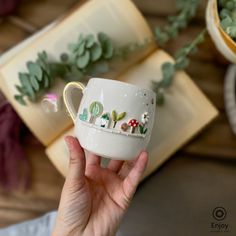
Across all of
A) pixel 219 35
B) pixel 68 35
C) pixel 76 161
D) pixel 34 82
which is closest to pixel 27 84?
pixel 34 82

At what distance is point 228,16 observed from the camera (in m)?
0.66

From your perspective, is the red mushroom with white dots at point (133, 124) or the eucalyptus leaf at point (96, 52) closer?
the red mushroom with white dots at point (133, 124)

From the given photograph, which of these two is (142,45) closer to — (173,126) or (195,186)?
(173,126)

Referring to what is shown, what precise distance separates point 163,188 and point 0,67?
395 millimetres

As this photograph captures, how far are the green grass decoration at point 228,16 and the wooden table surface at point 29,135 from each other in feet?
0.53

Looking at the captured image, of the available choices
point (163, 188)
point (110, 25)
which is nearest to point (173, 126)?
point (163, 188)

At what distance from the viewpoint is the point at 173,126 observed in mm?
769

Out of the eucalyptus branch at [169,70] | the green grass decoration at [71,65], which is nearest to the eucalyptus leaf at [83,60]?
the green grass decoration at [71,65]

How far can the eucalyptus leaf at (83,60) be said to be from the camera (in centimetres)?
72

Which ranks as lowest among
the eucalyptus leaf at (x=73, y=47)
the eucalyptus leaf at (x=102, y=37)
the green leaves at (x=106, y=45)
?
the green leaves at (x=106, y=45)

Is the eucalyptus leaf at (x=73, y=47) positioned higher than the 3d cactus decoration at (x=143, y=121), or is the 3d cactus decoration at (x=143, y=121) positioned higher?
the eucalyptus leaf at (x=73, y=47)

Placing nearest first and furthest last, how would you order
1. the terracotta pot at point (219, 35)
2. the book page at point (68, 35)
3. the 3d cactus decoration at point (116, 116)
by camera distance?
Result: 1. the 3d cactus decoration at point (116, 116)
2. the terracotta pot at point (219, 35)
3. the book page at point (68, 35)

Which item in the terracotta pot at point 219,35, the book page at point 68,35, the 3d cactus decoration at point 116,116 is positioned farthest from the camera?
the book page at point 68,35

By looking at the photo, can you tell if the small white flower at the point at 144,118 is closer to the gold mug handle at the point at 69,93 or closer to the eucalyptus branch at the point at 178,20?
the gold mug handle at the point at 69,93
